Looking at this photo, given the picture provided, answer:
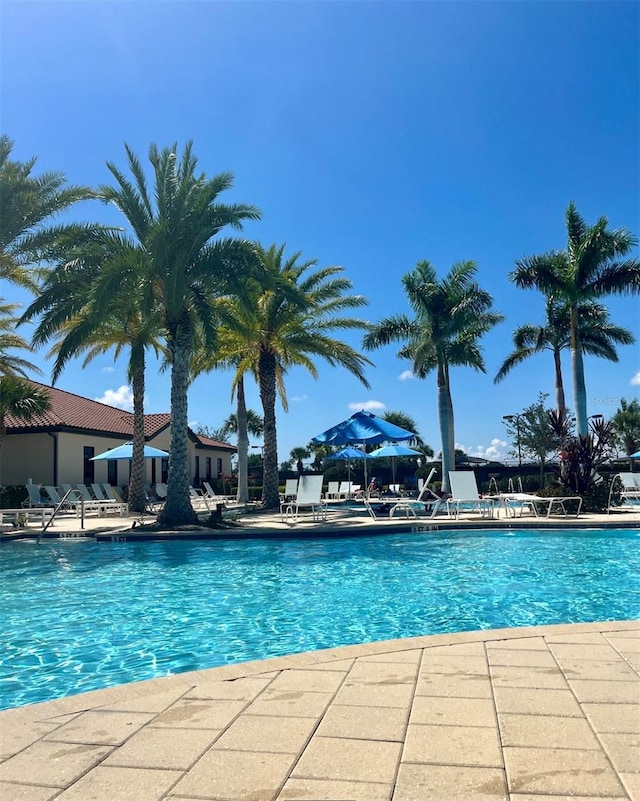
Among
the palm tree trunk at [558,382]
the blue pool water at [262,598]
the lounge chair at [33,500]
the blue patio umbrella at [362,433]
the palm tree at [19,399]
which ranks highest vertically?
the palm tree trunk at [558,382]

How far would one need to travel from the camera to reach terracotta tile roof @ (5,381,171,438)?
24.6 m

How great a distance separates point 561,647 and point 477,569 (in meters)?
5.38

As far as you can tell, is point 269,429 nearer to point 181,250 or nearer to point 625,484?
point 181,250

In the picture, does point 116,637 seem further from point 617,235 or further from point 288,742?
point 617,235

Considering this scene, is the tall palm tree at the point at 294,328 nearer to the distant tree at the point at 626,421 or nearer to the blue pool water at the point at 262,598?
the blue pool water at the point at 262,598

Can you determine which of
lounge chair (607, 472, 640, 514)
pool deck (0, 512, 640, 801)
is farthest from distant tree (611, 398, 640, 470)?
pool deck (0, 512, 640, 801)

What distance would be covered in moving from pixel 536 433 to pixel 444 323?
25.4ft

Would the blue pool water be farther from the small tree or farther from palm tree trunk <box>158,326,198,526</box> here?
the small tree

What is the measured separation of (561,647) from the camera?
4523mm

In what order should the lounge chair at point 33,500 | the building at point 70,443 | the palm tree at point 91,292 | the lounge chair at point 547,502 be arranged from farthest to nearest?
1. the building at point 70,443
2. the lounge chair at point 33,500
3. the lounge chair at point 547,502
4. the palm tree at point 91,292

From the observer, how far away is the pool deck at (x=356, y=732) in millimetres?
2580

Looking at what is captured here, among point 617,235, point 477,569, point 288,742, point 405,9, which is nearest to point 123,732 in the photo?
point 288,742

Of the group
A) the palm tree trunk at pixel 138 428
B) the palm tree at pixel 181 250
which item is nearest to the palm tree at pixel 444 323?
the palm tree trunk at pixel 138 428

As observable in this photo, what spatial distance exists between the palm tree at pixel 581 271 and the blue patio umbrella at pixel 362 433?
6155mm
